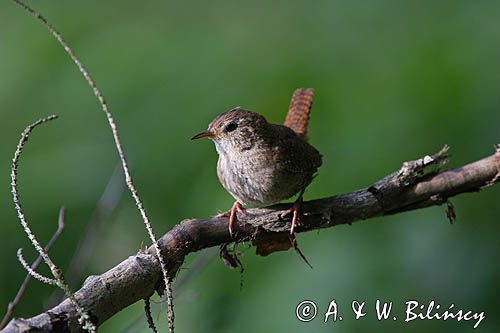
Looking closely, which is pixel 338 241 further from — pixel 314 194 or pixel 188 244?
pixel 188 244

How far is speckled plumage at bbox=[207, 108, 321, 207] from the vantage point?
10.5ft

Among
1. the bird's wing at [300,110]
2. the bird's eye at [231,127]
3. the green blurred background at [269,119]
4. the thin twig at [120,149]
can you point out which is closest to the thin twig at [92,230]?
the green blurred background at [269,119]

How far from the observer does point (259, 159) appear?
3.31 m

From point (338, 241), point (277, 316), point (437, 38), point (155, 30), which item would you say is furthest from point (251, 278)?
point (155, 30)

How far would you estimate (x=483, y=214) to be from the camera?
3363 millimetres

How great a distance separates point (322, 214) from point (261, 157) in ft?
2.26

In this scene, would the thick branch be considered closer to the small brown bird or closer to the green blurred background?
the small brown bird

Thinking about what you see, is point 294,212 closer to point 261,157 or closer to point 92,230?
point 261,157

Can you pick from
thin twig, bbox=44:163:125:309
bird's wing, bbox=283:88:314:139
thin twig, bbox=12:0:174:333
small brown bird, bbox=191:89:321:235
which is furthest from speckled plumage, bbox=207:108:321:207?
thin twig, bbox=12:0:174:333

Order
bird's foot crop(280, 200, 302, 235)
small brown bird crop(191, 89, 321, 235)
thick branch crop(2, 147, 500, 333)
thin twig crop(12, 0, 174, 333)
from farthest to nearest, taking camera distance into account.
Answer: small brown bird crop(191, 89, 321, 235) < bird's foot crop(280, 200, 302, 235) < thick branch crop(2, 147, 500, 333) < thin twig crop(12, 0, 174, 333)

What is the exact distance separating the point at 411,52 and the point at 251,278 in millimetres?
1558

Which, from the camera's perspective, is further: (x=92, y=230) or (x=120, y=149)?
(x=92, y=230)

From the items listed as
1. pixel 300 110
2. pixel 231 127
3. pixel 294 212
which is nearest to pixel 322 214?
pixel 294 212

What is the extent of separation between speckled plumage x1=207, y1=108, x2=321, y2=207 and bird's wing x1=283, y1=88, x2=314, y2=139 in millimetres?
106
